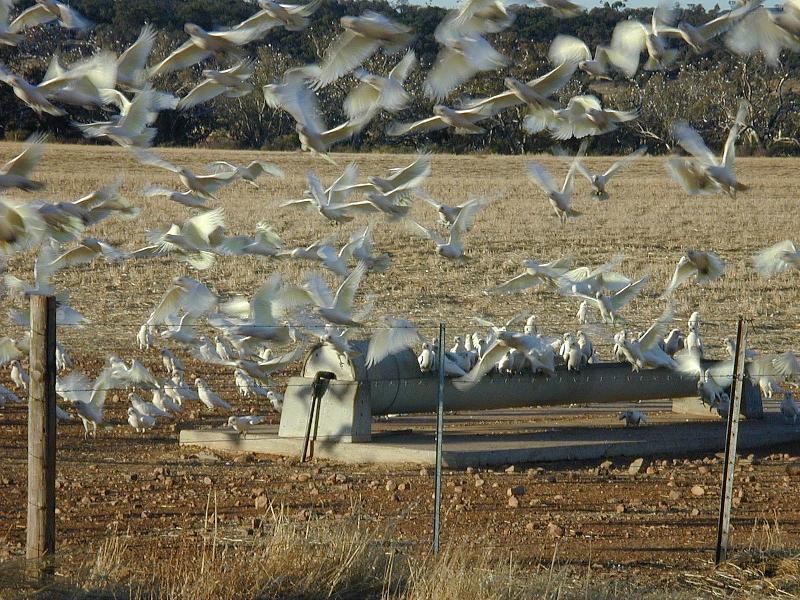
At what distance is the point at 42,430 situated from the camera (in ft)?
20.5

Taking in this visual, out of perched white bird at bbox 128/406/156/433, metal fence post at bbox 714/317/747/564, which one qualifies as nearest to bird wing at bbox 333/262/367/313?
perched white bird at bbox 128/406/156/433

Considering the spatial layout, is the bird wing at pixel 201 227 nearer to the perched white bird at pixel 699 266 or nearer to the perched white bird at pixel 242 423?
the perched white bird at pixel 242 423

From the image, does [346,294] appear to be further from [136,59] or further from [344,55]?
[136,59]

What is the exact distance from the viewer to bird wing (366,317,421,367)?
34.8 ft

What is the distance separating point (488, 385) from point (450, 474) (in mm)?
1698

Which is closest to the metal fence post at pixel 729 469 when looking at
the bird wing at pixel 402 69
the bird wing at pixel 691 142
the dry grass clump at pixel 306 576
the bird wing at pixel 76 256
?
the dry grass clump at pixel 306 576

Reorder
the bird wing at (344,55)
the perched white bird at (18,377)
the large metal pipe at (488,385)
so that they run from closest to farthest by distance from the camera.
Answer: the bird wing at (344,55), the large metal pipe at (488,385), the perched white bird at (18,377)

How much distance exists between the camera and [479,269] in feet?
74.7

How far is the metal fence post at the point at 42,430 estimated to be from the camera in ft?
20.4

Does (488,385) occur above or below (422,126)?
below

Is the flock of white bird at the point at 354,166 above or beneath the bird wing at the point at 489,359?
above

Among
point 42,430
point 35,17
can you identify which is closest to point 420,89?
point 35,17

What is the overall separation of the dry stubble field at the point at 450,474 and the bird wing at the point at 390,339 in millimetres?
1006

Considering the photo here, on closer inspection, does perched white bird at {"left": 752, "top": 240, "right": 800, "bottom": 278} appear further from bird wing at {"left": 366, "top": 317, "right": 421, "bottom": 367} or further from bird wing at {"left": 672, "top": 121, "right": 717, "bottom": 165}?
bird wing at {"left": 366, "top": 317, "right": 421, "bottom": 367}
